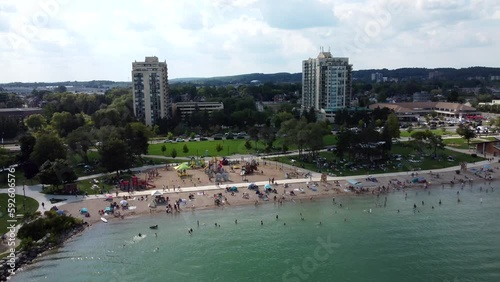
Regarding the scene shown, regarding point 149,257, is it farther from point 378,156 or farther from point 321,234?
Answer: point 378,156

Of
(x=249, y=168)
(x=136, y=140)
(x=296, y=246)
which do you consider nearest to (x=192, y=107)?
(x=136, y=140)

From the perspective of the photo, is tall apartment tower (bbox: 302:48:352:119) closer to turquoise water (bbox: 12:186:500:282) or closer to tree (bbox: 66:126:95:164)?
tree (bbox: 66:126:95:164)

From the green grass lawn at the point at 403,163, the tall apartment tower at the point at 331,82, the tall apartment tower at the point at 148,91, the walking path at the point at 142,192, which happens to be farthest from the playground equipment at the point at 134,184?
the tall apartment tower at the point at 331,82

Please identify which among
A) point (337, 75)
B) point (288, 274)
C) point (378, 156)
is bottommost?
point (288, 274)

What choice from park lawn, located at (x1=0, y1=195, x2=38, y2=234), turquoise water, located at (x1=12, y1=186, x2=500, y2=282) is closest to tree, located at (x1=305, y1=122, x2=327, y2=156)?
turquoise water, located at (x1=12, y1=186, x2=500, y2=282)

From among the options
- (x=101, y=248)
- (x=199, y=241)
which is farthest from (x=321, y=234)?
(x=101, y=248)

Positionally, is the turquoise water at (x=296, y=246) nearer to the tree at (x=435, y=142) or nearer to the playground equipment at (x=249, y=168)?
the playground equipment at (x=249, y=168)

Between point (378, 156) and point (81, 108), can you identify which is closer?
point (378, 156)
